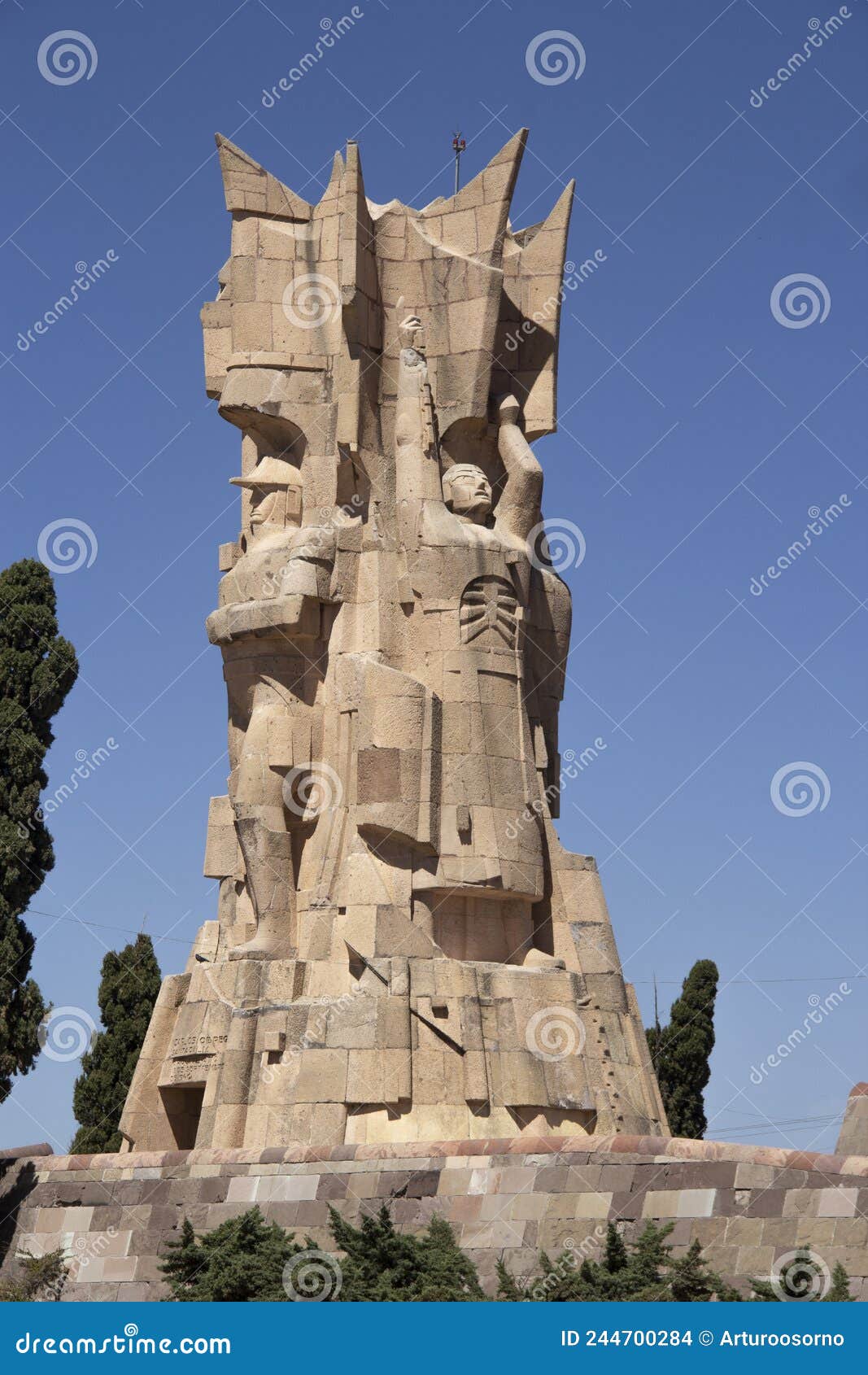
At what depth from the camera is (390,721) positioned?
2292 cm

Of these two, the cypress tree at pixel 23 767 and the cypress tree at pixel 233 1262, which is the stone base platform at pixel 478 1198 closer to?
the cypress tree at pixel 233 1262

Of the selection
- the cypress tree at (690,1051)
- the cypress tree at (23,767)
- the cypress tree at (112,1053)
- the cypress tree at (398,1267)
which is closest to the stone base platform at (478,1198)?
the cypress tree at (398,1267)

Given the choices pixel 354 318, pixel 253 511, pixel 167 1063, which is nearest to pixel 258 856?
pixel 167 1063

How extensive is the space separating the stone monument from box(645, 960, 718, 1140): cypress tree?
24.1ft

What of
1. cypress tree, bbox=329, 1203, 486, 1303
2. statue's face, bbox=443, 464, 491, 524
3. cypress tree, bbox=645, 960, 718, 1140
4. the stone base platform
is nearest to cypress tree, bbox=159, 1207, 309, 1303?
cypress tree, bbox=329, 1203, 486, 1303

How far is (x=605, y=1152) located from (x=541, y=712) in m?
6.89

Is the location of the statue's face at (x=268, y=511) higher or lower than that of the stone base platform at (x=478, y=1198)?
higher

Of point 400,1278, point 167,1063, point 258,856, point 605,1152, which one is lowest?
point 400,1278

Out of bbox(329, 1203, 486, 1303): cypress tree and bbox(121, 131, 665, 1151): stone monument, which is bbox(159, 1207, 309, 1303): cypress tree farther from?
bbox(121, 131, 665, 1151): stone monument

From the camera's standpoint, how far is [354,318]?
24.3 metres

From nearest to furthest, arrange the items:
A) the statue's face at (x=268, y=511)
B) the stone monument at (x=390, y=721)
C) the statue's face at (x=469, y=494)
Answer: the stone monument at (x=390, y=721), the statue's face at (x=469, y=494), the statue's face at (x=268, y=511)

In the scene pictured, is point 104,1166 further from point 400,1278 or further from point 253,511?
point 253,511

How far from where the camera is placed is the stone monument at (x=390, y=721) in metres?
22.1

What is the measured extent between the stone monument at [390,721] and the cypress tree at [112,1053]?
20.1 feet
